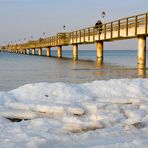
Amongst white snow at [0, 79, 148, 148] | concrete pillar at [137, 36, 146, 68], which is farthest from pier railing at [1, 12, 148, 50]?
white snow at [0, 79, 148, 148]

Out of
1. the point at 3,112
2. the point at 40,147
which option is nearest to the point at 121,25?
the point at 3,112

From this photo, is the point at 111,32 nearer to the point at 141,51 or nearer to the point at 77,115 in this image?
the point at 141,51

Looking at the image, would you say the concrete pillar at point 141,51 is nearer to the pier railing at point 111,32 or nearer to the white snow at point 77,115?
the pier railing at point 111,32

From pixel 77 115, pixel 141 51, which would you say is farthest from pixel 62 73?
pixel 77 115

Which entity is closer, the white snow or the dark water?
the white snow

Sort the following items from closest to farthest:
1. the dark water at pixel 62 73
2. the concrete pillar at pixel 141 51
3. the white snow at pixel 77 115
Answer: the white snow at pixel 77 115 < the dark water at pixel 62 73 < the concrete pillar at pixel 141 51

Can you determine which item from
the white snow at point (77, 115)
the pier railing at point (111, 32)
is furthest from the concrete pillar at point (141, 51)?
the white snow at point (77, 115)

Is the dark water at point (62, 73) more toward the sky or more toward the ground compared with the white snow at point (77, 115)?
more toward the ground

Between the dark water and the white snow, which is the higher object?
the white snow

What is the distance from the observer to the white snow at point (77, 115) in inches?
225

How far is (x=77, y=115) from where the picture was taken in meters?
7.38

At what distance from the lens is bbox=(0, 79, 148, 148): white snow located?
18.8ft

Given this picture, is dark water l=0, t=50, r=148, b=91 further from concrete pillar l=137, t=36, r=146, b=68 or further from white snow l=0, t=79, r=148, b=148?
white snow l=0, t=79, r=148, b=148

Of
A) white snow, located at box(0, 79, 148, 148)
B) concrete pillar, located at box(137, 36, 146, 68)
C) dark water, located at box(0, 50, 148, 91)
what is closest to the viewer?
white snow, located at box(0, 79, 148, 148)
